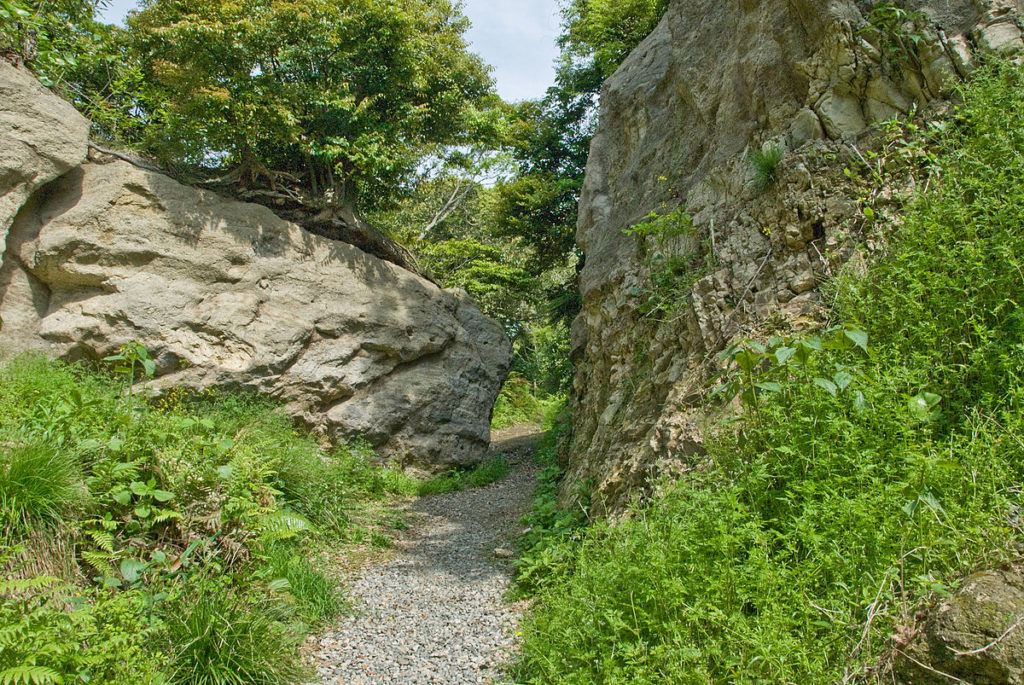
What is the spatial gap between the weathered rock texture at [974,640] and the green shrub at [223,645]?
3.41 m

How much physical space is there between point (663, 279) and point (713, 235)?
2.25ft

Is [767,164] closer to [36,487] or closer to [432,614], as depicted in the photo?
[432,614]

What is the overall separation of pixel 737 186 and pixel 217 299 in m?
7.22

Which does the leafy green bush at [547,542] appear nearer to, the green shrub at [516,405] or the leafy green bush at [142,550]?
the leafy green bush at [142,550]

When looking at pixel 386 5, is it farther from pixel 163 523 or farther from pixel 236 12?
pixel 163 523

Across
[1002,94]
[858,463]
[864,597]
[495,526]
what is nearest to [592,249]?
[495,526]

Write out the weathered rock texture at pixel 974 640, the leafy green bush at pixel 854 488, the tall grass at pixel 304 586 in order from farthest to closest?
the tall grass at pixel 304 586
the leafy green bush at pixel 854 488
the weathered rock texture at pixel 974 640

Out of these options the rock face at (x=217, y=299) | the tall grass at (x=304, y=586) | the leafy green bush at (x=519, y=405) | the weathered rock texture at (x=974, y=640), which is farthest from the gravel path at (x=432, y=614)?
the leafy green bush at (x=519, y=405)

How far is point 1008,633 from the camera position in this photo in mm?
2143

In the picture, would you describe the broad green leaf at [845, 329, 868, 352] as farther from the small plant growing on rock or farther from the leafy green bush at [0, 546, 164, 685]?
the leafy green bush at [0, 546, 164, 685]

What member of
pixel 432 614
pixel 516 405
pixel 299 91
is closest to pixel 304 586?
pixel 432 614

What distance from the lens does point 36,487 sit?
4102 mm

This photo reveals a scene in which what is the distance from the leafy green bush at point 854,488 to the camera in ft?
8.43

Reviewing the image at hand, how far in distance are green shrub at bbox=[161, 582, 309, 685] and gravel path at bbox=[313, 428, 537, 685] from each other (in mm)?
383
